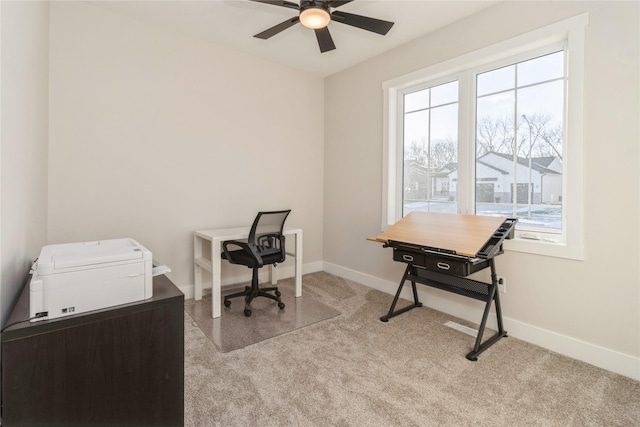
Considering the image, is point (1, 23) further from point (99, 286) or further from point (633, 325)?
point (633, 325)

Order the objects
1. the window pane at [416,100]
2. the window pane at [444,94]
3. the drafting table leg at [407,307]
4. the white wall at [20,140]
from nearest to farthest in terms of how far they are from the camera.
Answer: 1. the white wall at [20,140]
2. the drafting table leg at [407,307]
3. the window pane at [444,94]
4. the window pane at [416,100]

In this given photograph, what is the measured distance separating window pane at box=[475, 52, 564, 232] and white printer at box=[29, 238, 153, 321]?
113 inches

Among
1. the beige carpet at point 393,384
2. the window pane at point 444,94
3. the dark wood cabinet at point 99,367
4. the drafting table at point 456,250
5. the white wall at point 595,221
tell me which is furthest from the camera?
the window pane at point 444,94

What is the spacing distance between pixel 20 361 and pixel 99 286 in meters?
0.33

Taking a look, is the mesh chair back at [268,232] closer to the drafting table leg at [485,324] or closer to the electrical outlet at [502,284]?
the drafting table leg at [485,324]

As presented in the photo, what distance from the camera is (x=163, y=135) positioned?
10.7ft

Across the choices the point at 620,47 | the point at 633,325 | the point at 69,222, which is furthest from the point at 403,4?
the point at 69,222

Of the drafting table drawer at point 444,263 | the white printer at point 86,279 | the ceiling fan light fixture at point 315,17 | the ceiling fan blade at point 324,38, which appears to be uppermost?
the ceiling fan blade at point 324,38

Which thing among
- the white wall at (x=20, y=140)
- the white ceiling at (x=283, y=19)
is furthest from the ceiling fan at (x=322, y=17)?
the white wall at (x=20, y=140)

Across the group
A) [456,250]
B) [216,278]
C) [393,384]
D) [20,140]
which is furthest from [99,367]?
[456,250]

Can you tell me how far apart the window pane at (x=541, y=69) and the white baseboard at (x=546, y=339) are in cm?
206

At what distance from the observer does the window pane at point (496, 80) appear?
9.07ft

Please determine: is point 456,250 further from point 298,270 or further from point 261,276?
point 261,276

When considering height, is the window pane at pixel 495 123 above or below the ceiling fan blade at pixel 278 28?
below
